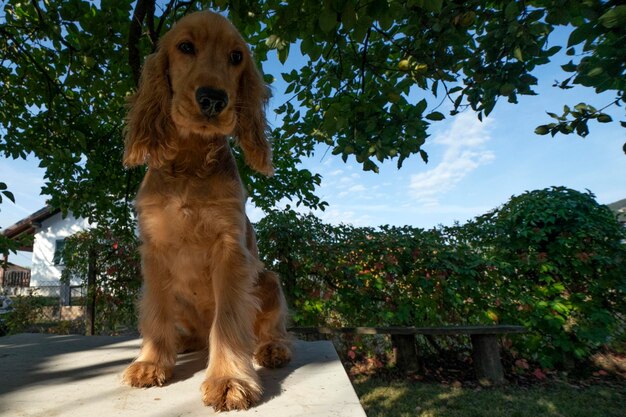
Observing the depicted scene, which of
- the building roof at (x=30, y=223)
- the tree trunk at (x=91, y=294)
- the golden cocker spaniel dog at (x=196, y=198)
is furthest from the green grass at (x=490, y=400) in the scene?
the building roof at (x=30, y=223)

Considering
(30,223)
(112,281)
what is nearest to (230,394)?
(112,281)

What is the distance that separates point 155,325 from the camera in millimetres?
2035

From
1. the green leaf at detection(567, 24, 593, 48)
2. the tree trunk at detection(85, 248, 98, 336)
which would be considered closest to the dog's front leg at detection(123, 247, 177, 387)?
the green leaf at detection(567, 24, 593, 48)

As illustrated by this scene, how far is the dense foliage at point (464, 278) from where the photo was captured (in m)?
5.75

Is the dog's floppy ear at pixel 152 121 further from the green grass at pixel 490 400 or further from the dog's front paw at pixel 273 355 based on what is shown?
the green grass at pixel 490 400

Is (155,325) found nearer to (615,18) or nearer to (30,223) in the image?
(615,18)

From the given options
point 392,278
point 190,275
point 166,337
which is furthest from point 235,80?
point 392,278

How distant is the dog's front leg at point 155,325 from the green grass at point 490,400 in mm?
3400

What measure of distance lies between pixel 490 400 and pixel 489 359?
0.69 m

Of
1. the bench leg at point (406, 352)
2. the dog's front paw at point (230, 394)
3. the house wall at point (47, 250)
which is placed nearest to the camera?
the dog's front paw at point (230, 394)

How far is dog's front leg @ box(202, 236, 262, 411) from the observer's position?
1543 millimetres

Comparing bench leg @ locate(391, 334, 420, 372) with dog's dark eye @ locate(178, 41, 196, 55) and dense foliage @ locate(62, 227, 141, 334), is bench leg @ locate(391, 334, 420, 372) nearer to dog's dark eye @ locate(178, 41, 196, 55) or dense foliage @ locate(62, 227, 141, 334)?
dense foliage @ locate(62, 227, 141, 334)

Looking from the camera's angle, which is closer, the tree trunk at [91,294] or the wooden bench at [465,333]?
the wooden bench at [465,333]

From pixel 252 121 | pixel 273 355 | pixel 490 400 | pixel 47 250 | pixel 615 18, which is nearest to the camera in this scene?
pixel 615 18
